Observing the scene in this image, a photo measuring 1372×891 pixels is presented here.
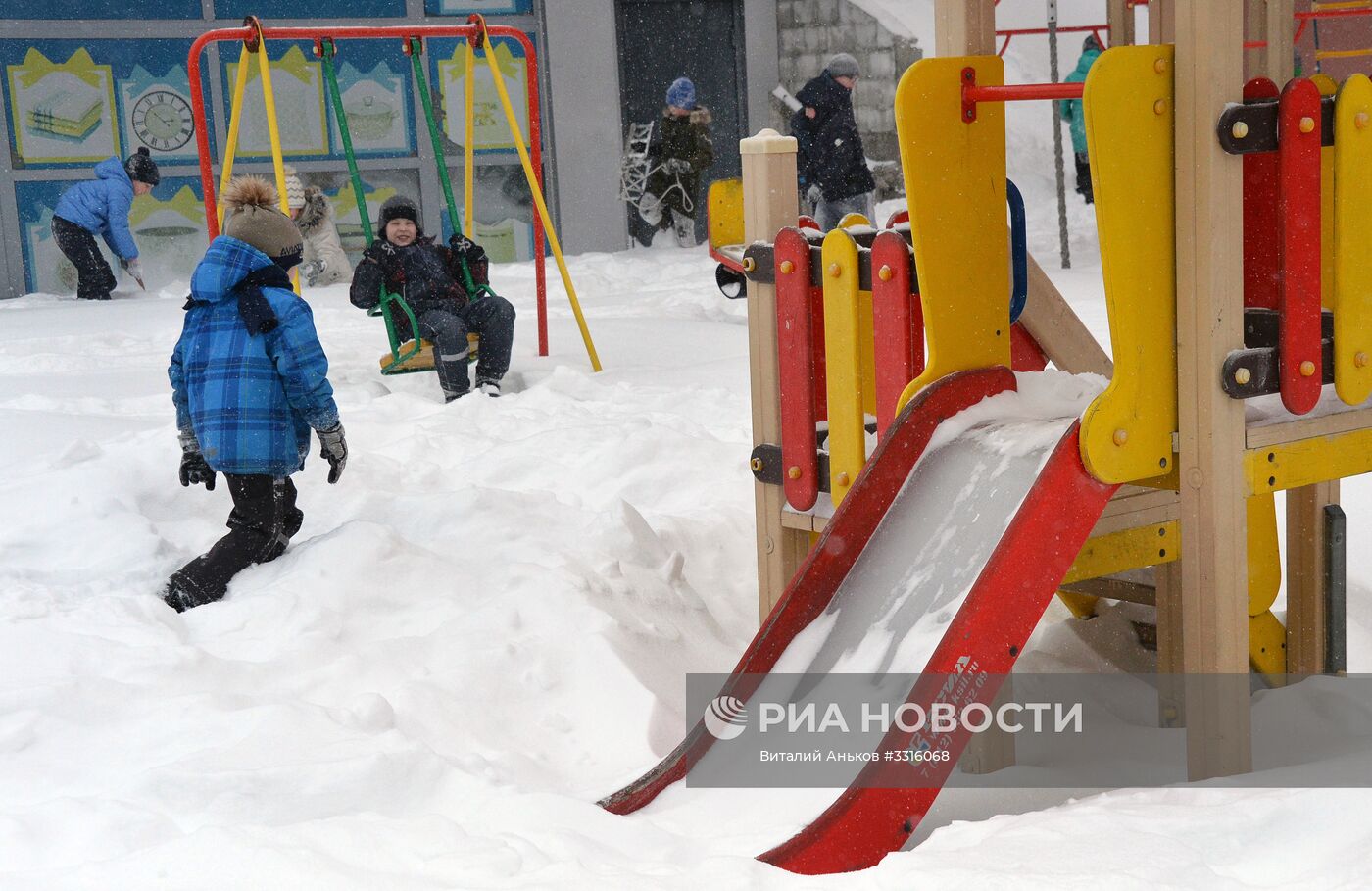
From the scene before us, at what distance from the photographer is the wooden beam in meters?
3.70

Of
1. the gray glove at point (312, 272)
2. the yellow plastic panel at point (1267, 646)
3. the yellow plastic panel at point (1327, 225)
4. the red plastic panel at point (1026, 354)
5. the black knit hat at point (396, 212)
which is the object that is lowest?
the yellow plastic panel at point (1267, 646)

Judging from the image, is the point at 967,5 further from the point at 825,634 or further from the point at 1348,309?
the point at 825,634

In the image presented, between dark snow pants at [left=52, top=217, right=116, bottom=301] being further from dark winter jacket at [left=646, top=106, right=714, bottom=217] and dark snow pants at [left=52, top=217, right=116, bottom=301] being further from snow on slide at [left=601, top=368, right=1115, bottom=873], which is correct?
snow on slide at [left=601, top=368, right=1115, bottom=873]

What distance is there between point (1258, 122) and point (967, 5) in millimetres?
785

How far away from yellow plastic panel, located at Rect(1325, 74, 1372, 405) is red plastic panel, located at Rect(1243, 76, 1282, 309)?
117mm

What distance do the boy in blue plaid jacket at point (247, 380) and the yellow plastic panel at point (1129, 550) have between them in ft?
7.25

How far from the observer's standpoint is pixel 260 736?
2801mm

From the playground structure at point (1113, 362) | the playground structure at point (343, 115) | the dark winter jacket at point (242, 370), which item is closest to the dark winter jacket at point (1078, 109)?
the playground structure at point (343, 115)

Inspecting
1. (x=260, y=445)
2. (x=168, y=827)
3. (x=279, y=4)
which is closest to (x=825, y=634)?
(x=168, y=827)

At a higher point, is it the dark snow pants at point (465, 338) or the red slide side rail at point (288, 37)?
the red slide side rail at point (288, 37)

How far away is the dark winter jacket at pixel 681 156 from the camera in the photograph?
1302 cm

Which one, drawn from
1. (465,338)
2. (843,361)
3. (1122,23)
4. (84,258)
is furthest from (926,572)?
(84,258)

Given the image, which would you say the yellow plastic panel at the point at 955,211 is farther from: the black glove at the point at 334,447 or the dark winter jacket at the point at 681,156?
the dark winter jacket at the point at 681,156

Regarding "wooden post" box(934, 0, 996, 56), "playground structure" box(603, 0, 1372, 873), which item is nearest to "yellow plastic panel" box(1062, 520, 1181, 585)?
"playground structure" box(603, 0, 1372, 873)
